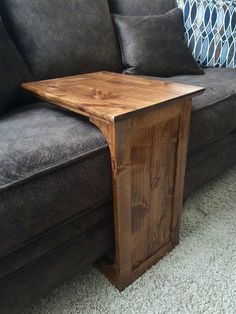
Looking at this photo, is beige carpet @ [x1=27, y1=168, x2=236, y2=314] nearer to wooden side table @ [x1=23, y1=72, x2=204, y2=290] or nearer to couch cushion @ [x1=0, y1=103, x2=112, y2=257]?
wooden side table @ [x1=23, y1=72, x2=204, y2=290]

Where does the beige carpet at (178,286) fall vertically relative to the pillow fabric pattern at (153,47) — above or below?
below

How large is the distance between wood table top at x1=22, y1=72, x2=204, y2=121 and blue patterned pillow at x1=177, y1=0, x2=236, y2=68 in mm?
673

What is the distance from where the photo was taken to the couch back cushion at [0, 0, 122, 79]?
1.03 m

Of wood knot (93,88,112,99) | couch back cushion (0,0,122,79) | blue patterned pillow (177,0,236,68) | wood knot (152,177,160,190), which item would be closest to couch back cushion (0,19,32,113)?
couch back cushion (0,0,122,79)

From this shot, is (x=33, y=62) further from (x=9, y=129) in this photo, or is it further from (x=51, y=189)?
(x=51, y=189)

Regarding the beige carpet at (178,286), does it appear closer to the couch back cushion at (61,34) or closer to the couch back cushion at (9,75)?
the couch back cushion at (9,75)

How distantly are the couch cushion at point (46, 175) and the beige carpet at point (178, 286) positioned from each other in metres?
0.30

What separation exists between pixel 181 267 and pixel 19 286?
1.67ft

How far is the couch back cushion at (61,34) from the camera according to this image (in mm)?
1032

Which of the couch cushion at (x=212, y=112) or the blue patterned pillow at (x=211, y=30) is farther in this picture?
the blue patterned pillow at (x=211, y=30)

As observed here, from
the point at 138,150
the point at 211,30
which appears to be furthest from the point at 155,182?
the point at 211,30

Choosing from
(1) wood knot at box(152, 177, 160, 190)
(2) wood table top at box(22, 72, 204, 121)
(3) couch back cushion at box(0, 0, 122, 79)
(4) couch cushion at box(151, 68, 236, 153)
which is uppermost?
(3) couch back cushion at box(0, 0, 122, 79)

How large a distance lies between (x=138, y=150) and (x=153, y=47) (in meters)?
0.76

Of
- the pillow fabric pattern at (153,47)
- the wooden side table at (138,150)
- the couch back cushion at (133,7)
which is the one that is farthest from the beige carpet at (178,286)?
the couch back cushion at (133,7)
